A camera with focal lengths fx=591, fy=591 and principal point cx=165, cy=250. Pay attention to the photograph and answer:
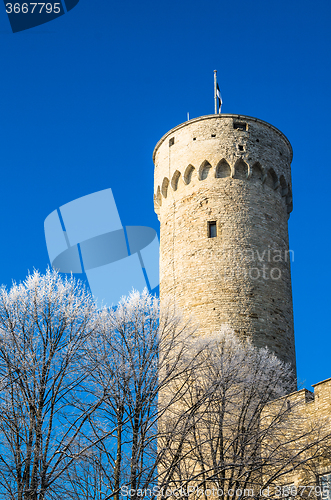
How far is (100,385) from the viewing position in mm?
14094

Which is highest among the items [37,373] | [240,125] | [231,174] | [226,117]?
[226,117]

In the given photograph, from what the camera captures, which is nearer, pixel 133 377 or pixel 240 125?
pixel 133 377

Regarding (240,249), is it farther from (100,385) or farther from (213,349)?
(100,385)

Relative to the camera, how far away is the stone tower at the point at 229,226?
782 inches

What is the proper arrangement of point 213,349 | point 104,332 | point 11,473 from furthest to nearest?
point 213,349 < point 104,332 < point 11,473

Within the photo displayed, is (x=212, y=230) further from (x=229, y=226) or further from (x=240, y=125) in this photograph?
(x=240, y=125)

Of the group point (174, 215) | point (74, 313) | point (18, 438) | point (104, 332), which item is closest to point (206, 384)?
point (104, 332)

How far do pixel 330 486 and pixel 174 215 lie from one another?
37.3ft

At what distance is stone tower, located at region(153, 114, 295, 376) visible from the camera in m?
19.9

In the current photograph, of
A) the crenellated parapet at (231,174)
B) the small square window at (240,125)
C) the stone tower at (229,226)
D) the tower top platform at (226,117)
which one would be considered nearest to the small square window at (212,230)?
the stone tower at (229,226)

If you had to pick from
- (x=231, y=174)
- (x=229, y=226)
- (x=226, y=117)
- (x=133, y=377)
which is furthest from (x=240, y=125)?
(x=133, y=377)

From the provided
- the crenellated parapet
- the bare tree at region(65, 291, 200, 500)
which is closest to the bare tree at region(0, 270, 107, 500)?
the bare tree at region(65, 291, 200, 500)

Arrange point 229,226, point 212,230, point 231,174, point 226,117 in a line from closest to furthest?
point 229,226, point 212,230, point 231,174, point 226,117

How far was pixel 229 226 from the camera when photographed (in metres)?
20.9
